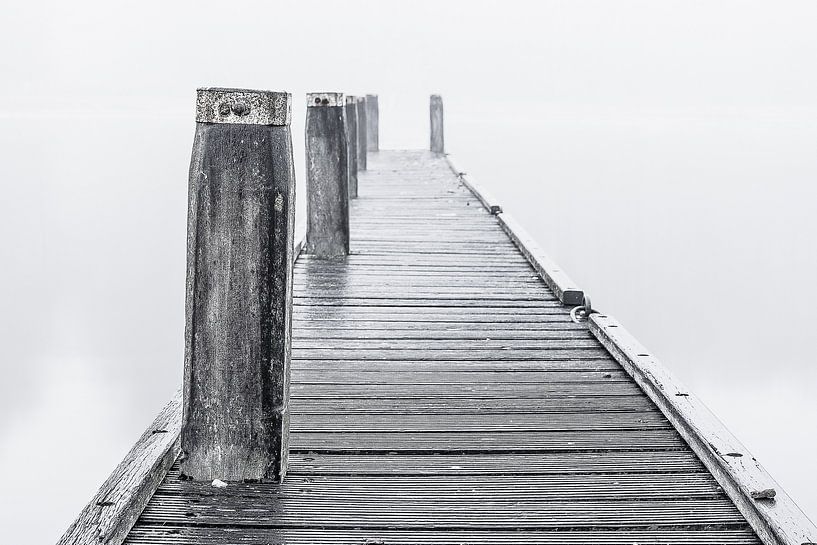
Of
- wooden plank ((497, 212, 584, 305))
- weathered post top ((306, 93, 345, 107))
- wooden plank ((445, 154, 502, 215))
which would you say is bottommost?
wooden plank ((497, 212, 584, 305))

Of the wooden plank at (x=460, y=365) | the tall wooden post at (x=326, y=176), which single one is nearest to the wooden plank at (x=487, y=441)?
the wooden plank at (x=460, y=365)

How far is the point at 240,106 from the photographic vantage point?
2.74 metres

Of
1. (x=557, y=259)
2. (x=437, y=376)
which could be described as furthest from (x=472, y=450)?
(x=557, y=259)

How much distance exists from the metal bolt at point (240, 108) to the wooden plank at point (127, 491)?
37.1 inches

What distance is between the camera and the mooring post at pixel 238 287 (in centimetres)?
276

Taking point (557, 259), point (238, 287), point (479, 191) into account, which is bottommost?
point (557, 259)

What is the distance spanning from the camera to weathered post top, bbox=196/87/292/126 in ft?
8.96

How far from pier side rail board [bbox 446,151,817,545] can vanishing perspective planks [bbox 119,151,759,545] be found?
0.12 ft

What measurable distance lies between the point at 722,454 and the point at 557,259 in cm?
1493

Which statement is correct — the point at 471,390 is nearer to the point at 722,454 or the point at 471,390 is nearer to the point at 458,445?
the point at 458,445

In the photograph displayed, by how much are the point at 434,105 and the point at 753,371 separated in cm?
786

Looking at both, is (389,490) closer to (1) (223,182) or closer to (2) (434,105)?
(1) (223,182)

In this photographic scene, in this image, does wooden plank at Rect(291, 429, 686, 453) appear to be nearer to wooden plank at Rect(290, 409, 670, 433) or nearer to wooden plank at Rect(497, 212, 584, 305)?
wooden plank at Rect(290, 409, 670, 433)

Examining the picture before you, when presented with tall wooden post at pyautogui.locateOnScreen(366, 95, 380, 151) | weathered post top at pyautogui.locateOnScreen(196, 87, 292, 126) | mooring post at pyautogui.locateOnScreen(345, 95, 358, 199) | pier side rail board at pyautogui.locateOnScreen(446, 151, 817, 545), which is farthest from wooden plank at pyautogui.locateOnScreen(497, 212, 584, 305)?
tall wooden post at pyautogui.locateOnScreen(366, 95, 380, 151)
